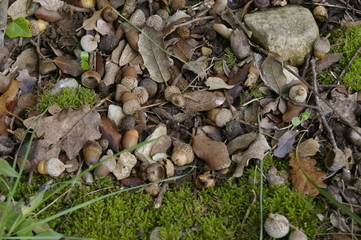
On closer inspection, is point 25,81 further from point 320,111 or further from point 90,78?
point 320,111

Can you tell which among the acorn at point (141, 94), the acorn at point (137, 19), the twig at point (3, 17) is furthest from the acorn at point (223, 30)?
the twig at point (3, 17)

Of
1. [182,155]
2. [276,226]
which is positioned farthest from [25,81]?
[276,226]

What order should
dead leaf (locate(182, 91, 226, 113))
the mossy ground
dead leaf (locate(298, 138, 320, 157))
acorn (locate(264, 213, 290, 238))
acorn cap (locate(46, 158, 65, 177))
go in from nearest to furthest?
acorn (locate(264, 213, 290, 238))
the mossy ground
acorn cap (locate(46, 158, 65, 177))
dead leaf (locate(298, 138, 320, 157))
dead leaf (locate(182, 91, 226, 113))

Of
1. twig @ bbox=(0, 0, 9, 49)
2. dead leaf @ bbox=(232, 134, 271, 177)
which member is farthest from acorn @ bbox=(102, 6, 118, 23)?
dead leaf @ bbox=(232, 134, 271, 177)

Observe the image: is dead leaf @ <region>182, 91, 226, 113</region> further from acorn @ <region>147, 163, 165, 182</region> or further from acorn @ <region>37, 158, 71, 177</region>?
acorn @ <region>37, 158, 71, 177</region>

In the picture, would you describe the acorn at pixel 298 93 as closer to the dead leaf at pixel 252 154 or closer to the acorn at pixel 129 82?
the dead leaf at pixel 252 154

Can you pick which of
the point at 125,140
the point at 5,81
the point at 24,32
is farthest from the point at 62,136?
the point at 24,32

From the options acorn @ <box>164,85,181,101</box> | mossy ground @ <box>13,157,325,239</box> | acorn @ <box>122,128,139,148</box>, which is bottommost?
mossy ground @ <box>13,157,325,239</box>
